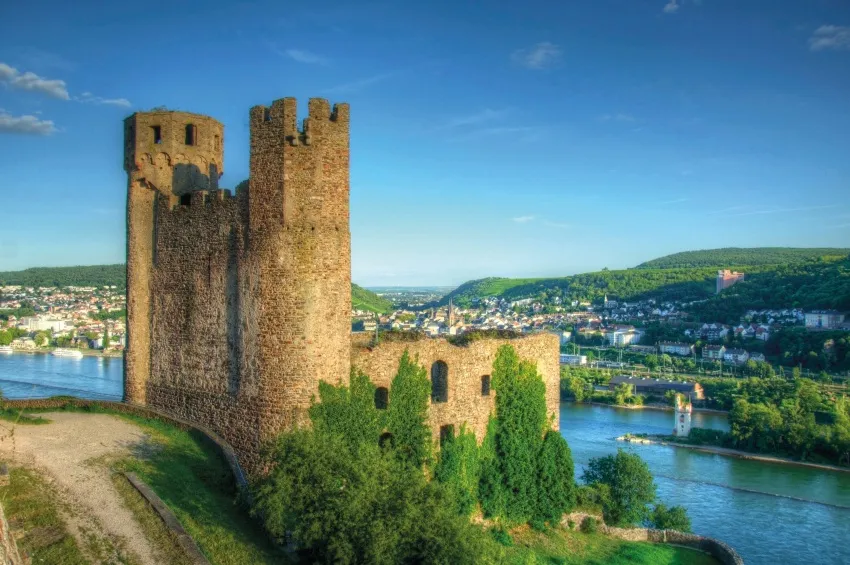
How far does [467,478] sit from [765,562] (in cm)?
2264

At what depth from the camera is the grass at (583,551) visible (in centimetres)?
2184

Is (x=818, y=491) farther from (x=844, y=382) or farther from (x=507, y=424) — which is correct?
(x=844, y=382)

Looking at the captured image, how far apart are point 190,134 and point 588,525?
18884 mm

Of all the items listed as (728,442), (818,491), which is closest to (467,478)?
(818,491)

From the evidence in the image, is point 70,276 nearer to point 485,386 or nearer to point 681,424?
point 681,424

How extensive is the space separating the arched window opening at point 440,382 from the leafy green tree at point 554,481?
504 centimetres

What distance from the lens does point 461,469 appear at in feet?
69.7

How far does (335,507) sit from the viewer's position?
13.7m

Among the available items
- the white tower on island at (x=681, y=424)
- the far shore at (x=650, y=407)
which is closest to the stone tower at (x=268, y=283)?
the white tower on island at (x=681, y=424)

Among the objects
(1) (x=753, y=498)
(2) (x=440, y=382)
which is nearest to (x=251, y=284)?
(2) (x=440, y=382)

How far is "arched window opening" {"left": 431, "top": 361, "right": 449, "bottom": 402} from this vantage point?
69.1 ft

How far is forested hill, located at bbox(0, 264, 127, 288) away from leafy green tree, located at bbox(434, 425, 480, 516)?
480 feet

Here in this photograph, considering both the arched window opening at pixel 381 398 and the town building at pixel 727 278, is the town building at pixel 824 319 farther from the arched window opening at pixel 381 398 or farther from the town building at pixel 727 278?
the arched window opening at pixel 381 398

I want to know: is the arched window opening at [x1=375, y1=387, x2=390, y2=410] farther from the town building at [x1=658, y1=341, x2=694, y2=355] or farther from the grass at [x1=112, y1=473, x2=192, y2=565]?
the town building at [x1=658, y1=341, x2=694, y2=355]
